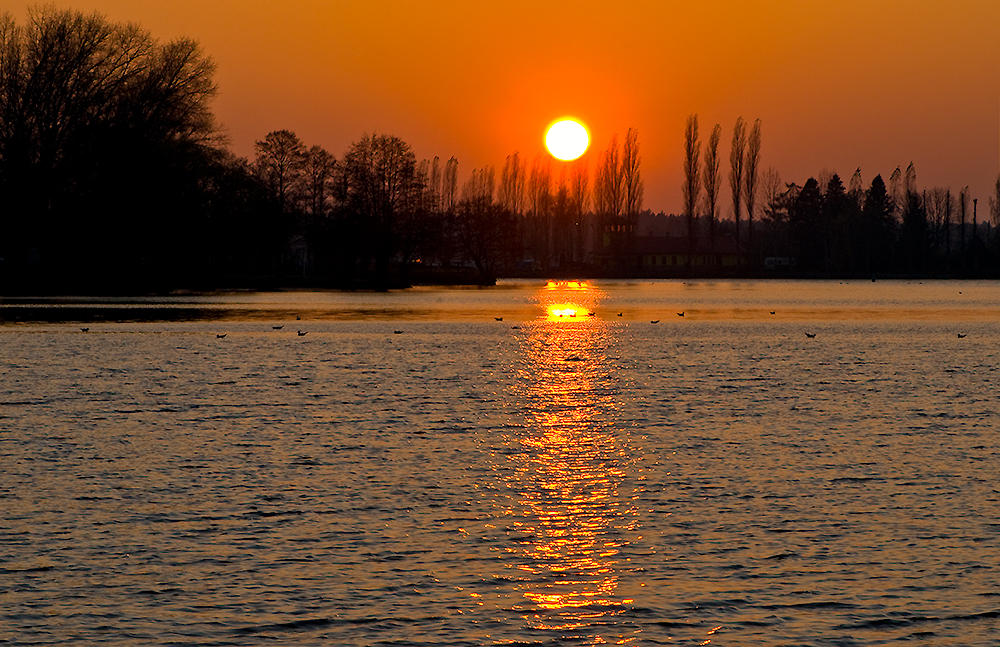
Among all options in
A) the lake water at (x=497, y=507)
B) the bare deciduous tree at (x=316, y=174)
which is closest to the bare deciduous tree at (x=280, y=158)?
the bare deciduous tree at (x=316, y=174)

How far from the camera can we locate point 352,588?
12.3 meters

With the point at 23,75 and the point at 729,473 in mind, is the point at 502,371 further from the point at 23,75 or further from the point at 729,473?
the point at 23,75

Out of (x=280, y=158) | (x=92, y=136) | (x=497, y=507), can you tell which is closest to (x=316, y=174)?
(x=280, y=158)

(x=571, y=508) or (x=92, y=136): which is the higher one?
(x=92, y=136)

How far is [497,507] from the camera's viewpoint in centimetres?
1673

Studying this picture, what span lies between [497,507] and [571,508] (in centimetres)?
94

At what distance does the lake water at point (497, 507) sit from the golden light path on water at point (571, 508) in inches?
2.5

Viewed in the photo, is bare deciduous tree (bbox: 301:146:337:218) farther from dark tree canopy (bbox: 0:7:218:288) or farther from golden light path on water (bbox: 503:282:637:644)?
golden light path on water (bbox: 503:282:637:644)

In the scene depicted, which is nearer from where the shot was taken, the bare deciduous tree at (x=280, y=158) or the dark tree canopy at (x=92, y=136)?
the dark tree canopy at (x=92, y=136)

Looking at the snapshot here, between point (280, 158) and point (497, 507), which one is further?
point (280, 158)

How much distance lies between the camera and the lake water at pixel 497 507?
1132cm

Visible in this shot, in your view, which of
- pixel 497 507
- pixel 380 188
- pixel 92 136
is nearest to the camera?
pixel 497 507

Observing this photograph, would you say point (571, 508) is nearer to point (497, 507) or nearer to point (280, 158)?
point (497, 507)

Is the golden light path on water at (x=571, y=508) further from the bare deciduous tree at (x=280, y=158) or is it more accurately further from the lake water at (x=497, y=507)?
the bare deciduous tree at (x=280, y=158)
